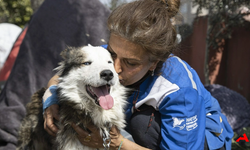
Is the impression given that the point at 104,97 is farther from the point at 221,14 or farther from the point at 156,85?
the point at 221,14

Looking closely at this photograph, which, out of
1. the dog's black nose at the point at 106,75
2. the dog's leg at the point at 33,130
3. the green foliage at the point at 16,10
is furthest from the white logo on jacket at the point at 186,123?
the green foliage at the point at 16,10

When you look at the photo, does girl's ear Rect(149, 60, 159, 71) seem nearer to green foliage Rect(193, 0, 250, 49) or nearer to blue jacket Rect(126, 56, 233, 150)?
blue jacket Rect(126, 56, 233, 150)

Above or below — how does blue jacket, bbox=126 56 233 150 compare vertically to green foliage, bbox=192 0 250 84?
below

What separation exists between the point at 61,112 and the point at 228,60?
4594 mm

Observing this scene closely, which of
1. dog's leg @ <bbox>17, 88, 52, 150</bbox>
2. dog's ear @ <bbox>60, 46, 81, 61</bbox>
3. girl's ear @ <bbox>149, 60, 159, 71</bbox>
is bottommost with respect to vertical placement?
dog's leg @ <bbox>17, 88, 52, 150</bbox>

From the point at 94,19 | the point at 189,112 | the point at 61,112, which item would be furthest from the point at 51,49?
the point at 189,112

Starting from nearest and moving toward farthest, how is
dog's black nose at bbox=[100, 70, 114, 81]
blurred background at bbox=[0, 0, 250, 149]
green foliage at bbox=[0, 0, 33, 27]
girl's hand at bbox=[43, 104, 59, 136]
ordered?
dog's black nose at bbox=[100, 70, 114, 81], girl's hand at bbox=[43, 104, 59, 136], blurred background at bbox=[0, 0, 250, 149], green foliage at bbox=[0, 0, 33, 27]

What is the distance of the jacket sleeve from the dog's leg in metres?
1.38

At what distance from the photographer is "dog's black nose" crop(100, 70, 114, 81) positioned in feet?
A: 5.98

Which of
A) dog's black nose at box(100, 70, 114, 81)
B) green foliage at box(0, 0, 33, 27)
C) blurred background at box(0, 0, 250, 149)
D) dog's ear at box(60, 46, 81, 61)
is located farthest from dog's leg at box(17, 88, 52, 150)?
green foliage at box(0, 0, 33, 27)

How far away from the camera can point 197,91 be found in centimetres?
206

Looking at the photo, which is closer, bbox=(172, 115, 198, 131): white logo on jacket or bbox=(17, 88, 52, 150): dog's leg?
bbox=(172, 115, 198, 131): white logo on jacket

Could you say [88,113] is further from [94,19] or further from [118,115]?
[94,19]

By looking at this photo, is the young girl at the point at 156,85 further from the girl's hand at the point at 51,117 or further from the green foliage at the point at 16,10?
the green foliage at the point at 16,10
